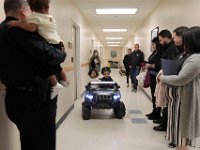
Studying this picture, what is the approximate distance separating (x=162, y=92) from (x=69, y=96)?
258cm

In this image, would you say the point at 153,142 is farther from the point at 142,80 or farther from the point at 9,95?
the point at 9,95

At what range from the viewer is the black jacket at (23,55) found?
1446 millimetres

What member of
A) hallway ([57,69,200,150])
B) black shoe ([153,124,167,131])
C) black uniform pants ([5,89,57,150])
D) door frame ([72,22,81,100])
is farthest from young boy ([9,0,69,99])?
door frame ([72,22,81,100])

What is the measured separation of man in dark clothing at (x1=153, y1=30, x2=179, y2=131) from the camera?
341 cm

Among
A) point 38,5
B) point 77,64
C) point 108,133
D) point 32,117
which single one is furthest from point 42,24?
point 77,64

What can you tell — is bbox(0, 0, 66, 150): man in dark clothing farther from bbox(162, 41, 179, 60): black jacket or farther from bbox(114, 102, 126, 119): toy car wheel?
bbox(114, 102, 126, 119): toy car wheel

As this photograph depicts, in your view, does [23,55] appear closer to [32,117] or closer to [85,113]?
[32,117]

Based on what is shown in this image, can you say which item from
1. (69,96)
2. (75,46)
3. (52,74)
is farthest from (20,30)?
(75,46)

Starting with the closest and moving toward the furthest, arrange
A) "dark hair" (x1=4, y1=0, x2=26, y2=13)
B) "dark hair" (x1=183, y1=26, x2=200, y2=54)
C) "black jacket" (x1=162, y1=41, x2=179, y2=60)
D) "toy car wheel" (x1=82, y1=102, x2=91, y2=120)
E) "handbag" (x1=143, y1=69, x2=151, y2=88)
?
"dark hair" (x1=4, y1=0, x2=26, y2=13), "dark hair" (x1=183, y1=26, x2=200, y2=54), "black jacket" (x1=162, y1=41, x2=179, y2=60), "handbag" (x1=143, y1=69, x2=151, y2=88), "toy car wheel" (x1=82, y1=102, x2=91, y2=120)

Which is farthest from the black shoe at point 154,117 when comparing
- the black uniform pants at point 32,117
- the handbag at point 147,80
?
the black uniform pants at point 32,117

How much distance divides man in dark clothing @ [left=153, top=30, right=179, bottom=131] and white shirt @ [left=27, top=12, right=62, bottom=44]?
227 centimetres

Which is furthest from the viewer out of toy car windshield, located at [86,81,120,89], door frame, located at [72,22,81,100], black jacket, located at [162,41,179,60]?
door frame, located at [72,22,81,100]

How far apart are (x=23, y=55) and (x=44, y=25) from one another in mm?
244

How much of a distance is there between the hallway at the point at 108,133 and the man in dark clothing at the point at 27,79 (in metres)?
1.54
